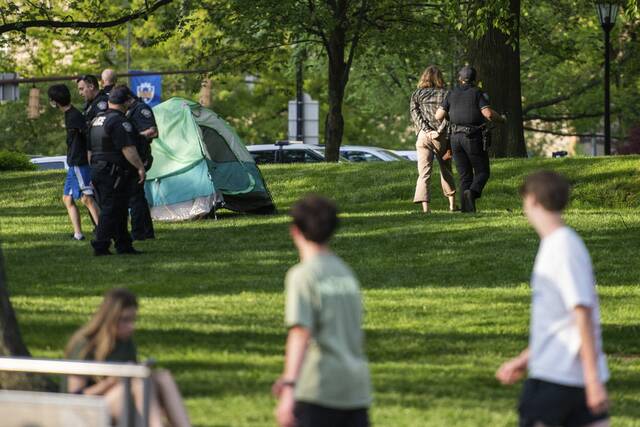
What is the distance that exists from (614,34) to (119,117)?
3802 cm

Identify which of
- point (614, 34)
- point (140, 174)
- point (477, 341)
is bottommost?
point (477, 341)

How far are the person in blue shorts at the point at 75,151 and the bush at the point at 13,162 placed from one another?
1329 centimetres

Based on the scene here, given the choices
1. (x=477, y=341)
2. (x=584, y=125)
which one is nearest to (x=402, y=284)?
(x=477, y=341)

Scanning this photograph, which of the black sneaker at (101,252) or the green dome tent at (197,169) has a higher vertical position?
the green dome tent at (197,169)

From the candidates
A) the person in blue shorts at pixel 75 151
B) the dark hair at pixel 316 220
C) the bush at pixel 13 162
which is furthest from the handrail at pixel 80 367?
the bush at pixel 13 162

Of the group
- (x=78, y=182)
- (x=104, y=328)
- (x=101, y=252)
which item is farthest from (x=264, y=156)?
(x=104, y=328)

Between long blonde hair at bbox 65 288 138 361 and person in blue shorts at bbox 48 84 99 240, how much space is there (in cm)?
1004

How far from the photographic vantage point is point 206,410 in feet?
28.1

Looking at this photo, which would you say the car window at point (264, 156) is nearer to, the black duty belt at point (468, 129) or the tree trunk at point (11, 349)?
the black duty belt at point (468, 129)

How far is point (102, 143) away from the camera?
16.1 m

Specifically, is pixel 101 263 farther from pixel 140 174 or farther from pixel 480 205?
pixel 480 205

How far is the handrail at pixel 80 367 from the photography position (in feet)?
21.2

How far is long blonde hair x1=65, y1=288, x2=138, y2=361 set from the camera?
6984mm

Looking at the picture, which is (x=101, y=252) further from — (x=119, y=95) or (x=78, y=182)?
(x=119, y=95)
